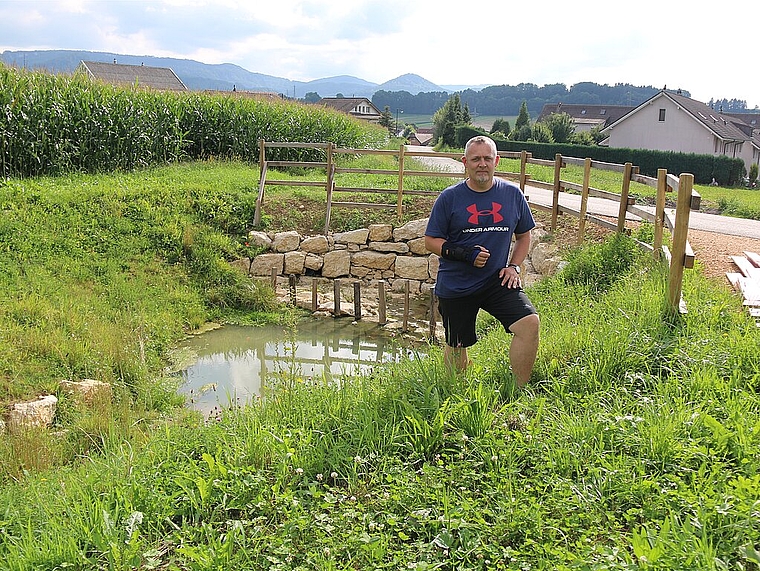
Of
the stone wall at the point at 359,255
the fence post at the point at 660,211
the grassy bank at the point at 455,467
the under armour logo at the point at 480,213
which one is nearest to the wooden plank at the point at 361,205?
the stone wall at the point at 359,255

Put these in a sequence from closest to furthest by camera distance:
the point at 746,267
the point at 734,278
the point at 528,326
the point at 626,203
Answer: the point at 528,326 → the point at 734,278 → the point at 746,267 → the point at 626,203

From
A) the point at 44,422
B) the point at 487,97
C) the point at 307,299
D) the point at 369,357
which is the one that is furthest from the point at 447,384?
the point at 487,97

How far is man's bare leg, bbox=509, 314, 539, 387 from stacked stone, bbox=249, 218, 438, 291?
938cm

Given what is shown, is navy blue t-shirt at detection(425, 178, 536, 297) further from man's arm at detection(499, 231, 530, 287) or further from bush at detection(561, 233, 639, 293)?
bush at detection(561, 233, 639, 293)

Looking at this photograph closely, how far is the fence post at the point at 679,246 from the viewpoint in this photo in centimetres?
563

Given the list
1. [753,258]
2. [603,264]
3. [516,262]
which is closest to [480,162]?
[516,262]

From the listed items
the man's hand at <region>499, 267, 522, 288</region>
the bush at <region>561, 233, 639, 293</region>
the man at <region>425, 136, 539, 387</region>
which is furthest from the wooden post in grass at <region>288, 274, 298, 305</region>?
the man's hand at <region>499, 267, 522, 288</region>

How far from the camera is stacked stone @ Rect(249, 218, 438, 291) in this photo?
14102 mm

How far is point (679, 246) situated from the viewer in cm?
567

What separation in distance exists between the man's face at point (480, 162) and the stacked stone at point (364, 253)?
31.0 ft

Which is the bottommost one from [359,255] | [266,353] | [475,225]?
[266,353]

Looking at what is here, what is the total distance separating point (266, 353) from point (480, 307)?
6.02 m

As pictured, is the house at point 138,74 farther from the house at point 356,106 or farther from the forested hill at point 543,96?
the forested hill at point 543,96

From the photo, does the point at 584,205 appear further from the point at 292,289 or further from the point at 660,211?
the point at 292,289
